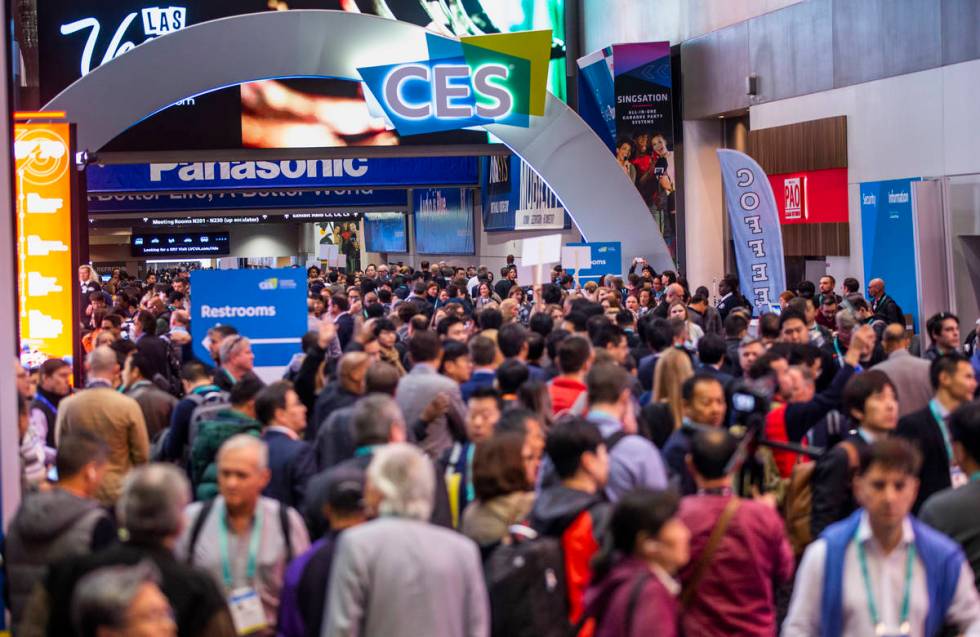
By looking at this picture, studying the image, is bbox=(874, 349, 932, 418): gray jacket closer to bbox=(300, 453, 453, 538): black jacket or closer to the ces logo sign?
bbox=(300, 453, 453, 538): black jacket

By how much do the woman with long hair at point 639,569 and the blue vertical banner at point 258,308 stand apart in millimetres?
6347

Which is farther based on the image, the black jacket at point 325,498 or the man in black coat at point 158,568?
the black jacket at point 325,498

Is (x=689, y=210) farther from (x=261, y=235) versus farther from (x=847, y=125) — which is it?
(x=261, y=235)

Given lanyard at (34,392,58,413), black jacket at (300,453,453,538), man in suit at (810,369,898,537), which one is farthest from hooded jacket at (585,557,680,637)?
lanyard at (34,392,58,413)

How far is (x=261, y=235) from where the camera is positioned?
48875 millimetres

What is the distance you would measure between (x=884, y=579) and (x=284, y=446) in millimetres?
2799

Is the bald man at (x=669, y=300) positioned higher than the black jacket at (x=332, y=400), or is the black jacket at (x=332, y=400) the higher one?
the bald man at (x=669, y=300)

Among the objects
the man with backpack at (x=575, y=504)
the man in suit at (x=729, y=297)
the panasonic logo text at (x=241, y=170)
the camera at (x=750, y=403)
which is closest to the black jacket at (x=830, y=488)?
the camera at (x=750, y=403)

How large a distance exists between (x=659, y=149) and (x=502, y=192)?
24.1 feet

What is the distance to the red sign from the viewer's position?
60.9 ft

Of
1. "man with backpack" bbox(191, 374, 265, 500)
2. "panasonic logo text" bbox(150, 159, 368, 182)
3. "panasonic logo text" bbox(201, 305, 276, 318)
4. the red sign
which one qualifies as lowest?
"man with backpack" bbox(191, 374, 265, 500)

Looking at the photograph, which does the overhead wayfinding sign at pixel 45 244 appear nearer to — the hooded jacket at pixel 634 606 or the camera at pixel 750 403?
the camera at pixel 750 403

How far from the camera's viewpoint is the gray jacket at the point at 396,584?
12.3 feet

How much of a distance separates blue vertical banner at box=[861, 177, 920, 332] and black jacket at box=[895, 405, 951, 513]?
33.2 ft
